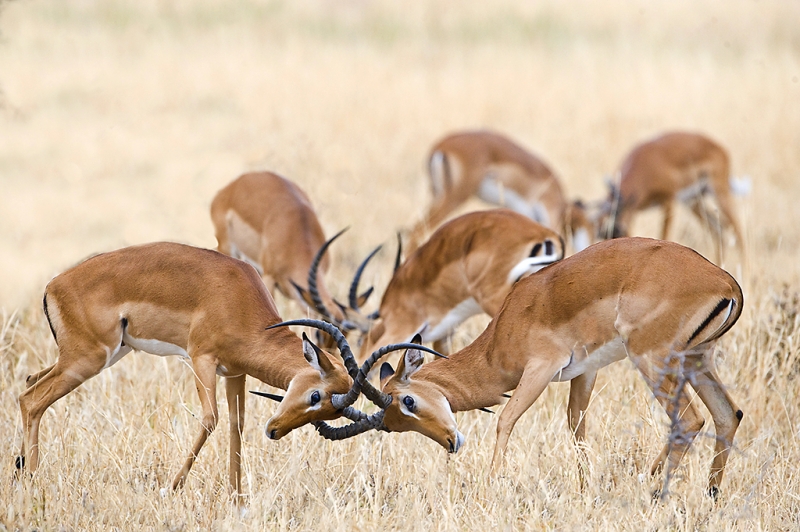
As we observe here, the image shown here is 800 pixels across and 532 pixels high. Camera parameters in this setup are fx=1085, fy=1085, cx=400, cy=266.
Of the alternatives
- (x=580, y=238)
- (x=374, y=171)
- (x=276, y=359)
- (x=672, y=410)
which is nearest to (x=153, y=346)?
(x=276, y=359)

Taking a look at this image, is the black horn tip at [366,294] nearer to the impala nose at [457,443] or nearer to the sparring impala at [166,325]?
the sparring impala at [166,325]

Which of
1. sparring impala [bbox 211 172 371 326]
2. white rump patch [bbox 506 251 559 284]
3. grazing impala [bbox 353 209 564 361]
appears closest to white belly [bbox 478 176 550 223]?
sparring impala [bbox 211 172 371 326]

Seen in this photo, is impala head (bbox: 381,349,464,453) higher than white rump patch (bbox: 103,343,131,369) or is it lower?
lower

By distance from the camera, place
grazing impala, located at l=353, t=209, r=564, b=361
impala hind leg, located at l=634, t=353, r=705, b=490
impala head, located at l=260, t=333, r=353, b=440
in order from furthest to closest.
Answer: grazing impala, located at l=353, t=209, r=564, b=361 < impala hind leg, located at l=634, t=353, r=705, b=490 < impala head, located at l=260, t=333, r=353, b=440

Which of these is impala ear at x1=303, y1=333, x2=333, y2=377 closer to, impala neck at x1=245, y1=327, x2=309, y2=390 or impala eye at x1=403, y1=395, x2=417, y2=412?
impala neck at x1=245, y1=327, x2=309, y2=390

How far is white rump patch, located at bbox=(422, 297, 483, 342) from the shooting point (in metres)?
6.44

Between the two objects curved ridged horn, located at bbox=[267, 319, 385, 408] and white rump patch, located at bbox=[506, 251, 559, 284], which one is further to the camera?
white rump patch, located at bbox=[506, 251, 559, 284]

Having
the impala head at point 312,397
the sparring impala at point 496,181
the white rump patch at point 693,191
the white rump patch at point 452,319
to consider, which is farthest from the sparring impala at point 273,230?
the white rump patch at point 693,191

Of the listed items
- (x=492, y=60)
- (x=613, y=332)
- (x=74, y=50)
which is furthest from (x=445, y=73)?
(x=613, y=332)

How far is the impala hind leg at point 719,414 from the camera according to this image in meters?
4.61

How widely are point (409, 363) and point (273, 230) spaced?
301 centimetres

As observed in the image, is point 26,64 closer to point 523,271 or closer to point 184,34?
point 184,34

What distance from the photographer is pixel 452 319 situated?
6.50 m

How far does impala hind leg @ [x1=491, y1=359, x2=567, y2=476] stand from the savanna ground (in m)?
0.15
